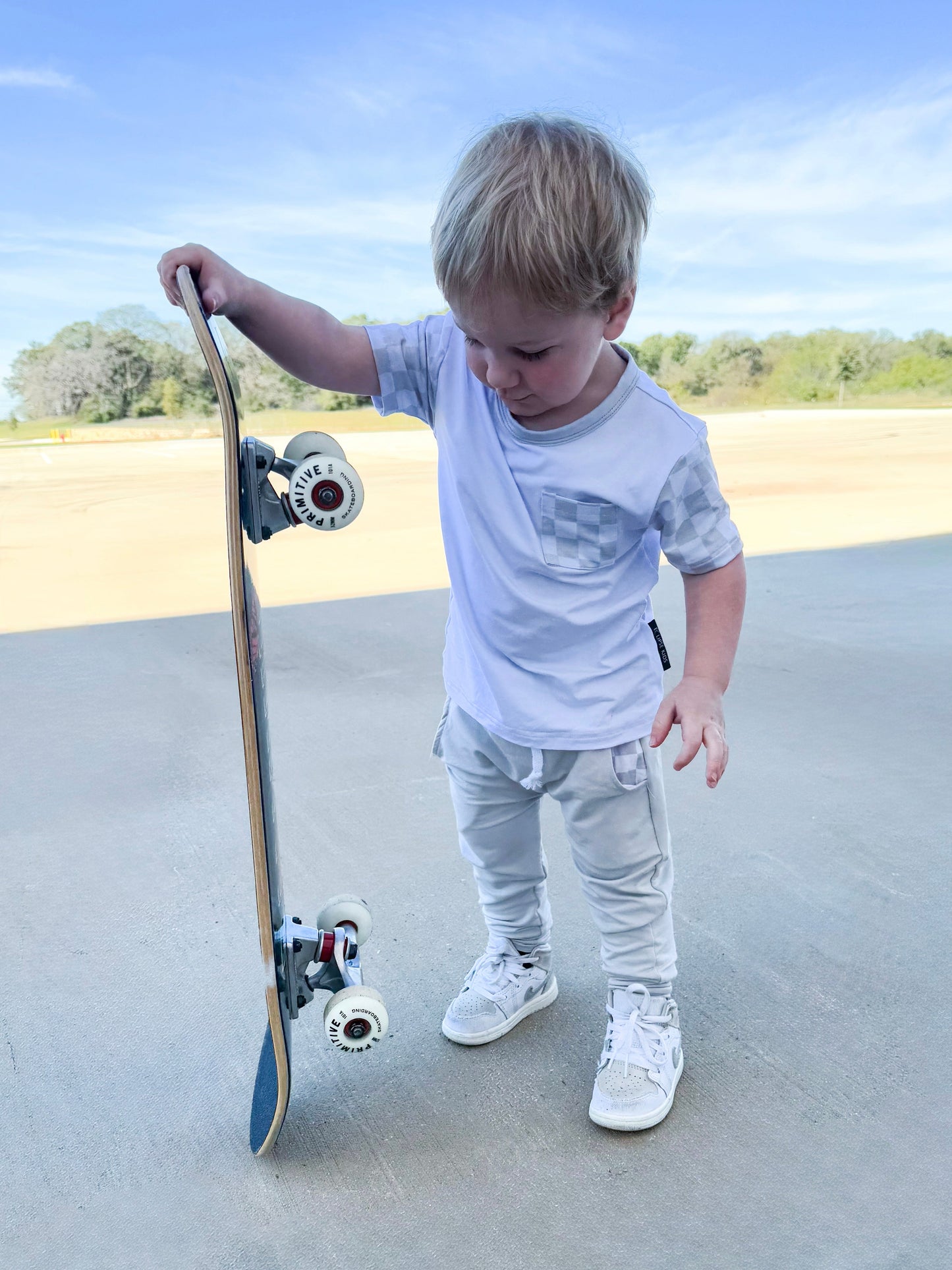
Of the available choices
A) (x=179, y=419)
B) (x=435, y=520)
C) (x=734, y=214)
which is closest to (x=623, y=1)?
(x=734, y=214)

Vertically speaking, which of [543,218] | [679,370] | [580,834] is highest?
[679,370]

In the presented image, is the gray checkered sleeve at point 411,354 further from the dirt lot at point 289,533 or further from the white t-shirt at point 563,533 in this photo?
the dirt lot at point 289,533

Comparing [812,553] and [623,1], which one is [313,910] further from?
[623,1]

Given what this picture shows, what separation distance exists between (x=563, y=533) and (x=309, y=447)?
314mm

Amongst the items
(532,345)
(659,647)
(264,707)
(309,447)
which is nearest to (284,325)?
(309,447)

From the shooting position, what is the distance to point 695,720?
1.18 metres

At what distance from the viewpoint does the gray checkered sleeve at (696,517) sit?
1.19 metres

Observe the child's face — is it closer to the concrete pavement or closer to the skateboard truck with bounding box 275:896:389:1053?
the skateboard truck with bounding box 275:896:389:1053

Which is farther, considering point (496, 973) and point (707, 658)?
point (496, 973)

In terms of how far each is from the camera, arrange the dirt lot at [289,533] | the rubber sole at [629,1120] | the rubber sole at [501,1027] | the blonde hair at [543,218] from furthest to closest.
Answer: the dirt lot at [289,533] → the rubber sole at [501,1027] → the rubber sole at [629,1120] → the blonde hair at [543,218]

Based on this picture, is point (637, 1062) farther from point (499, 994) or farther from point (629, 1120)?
point (499, 994)

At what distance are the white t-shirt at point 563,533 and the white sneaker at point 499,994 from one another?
1.39ft

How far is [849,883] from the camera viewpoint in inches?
73.8

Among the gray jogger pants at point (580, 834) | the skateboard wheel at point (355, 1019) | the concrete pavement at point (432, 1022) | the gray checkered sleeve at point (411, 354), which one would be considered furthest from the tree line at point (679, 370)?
the skateboard wheel at point (355, 1019)
